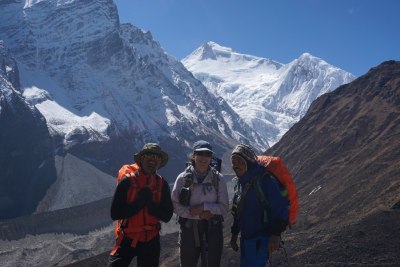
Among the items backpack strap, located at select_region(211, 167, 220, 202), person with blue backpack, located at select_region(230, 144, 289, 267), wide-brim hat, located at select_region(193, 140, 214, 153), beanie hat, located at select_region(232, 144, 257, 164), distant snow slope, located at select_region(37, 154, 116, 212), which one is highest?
distant snow slope, located at select_region(37, 154, 116, 212)

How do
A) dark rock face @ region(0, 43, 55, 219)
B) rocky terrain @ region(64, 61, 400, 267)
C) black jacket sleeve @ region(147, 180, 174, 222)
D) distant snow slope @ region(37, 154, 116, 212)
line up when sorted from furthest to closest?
1. dark rock face @ region(0, 43, 55, 219)
2. distant snow slope @ region(37, 154, 116, 212)
3. rocky terrain @ region(64, 61, 400, 267)
4. black jacket sleeve @ region(147, 180, 174, 222)

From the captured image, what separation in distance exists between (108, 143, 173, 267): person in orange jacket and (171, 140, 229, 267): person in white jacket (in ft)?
1.21

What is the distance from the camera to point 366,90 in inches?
3120

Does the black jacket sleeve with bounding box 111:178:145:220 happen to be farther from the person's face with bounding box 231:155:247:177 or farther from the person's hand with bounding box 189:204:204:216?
the person's face with bounding box 231:155:247:177

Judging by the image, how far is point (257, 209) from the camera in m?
6.96

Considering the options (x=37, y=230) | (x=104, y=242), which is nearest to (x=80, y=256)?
(x=104, y=242)

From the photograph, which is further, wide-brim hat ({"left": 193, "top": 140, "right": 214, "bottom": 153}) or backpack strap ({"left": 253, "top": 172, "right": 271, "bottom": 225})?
wide-brim hat ({"left": 193, "top": 140, "right": 214, "bottom": 153})

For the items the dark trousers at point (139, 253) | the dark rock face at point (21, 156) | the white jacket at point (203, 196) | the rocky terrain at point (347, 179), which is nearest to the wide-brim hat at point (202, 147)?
the white jacket at point (203, 196)

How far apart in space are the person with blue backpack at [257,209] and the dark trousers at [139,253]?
1262 millimetres

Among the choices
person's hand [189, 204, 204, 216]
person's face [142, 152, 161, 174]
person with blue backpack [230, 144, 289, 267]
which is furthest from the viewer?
person's hand [189, 204, 204, 216]

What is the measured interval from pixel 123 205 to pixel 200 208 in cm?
118

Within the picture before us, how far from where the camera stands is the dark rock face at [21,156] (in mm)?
103312

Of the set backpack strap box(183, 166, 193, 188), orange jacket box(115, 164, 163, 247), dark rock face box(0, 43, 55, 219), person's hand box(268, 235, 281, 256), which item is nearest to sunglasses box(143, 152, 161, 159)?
orange jacket box(115, 164, 163, 247)

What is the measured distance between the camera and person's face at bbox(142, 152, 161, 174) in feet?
23.0
